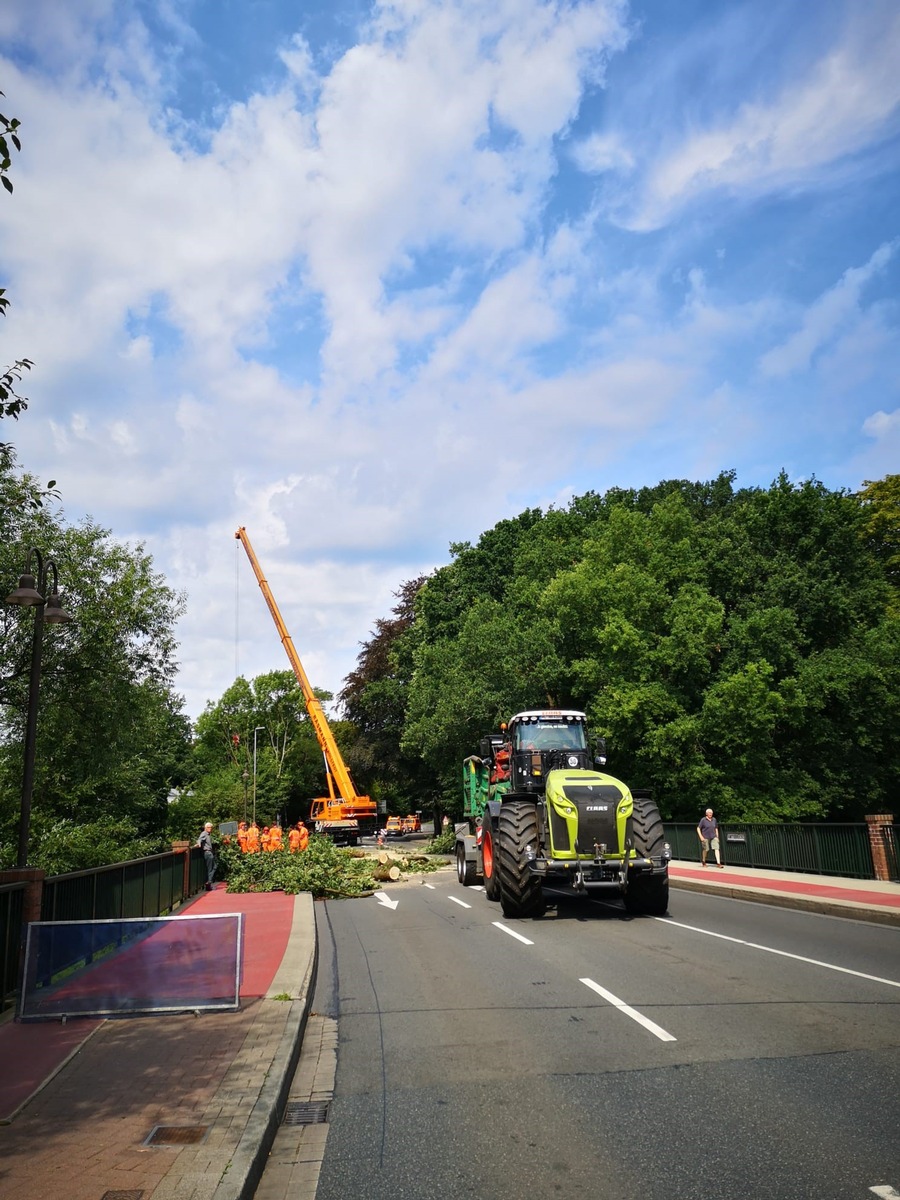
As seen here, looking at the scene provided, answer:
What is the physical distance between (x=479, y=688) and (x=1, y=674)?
20976 millimetres

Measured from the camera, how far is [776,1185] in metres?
4.19

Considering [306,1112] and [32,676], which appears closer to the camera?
[306,1112]

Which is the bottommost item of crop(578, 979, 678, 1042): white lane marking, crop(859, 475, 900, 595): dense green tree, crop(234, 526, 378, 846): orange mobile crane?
crop(578, 979, 678, 1042): white lane marking

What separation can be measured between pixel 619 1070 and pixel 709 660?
3170cm

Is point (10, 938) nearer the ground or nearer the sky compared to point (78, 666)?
nearer the ground

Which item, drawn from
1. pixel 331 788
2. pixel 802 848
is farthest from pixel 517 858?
pixel 331 788

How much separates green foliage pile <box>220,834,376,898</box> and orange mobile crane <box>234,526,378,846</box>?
20.3 m

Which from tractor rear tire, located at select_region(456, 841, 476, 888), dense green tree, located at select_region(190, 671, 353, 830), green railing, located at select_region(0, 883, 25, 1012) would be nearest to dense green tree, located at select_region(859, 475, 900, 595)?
tractor rear tire, located at select_region(456, 841, 476, 888)

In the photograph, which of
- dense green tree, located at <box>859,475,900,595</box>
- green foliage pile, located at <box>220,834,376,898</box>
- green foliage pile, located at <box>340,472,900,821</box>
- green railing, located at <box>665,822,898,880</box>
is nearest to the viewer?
green railing, located at <box>665,822,898,880</box>

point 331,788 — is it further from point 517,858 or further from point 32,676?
point 32,676

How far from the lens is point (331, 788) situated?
4828cm

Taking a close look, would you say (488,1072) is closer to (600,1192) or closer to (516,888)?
(600,1192)

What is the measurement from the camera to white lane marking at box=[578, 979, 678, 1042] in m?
6.86

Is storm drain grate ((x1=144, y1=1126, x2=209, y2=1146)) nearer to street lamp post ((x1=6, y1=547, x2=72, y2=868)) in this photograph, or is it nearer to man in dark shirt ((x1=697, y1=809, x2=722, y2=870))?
street lamp post ((x1=6, y1=547, x2=72, y2=868))
